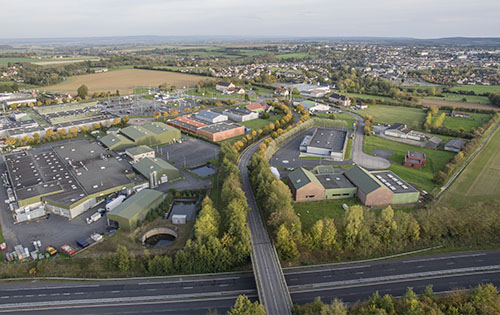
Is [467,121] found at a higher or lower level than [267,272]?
higher

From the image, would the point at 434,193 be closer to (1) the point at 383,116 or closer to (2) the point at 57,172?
(1) the point at 383,116

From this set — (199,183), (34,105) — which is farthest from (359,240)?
(34,105)

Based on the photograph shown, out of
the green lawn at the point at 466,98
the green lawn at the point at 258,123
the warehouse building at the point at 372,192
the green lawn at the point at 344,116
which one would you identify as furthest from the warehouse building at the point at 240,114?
the green lawn at the point at 466,98

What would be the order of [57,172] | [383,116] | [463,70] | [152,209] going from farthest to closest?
[463,70], [383,116], [57,172], [152,209]

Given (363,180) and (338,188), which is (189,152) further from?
(363,180)

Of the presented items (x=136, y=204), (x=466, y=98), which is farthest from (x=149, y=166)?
(x=466, y=98)

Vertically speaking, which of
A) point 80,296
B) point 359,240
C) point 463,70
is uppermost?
point 463,70

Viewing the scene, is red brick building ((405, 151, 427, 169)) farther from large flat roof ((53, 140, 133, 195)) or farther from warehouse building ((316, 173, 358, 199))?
large flat roof ((53, 140, 133, 195))

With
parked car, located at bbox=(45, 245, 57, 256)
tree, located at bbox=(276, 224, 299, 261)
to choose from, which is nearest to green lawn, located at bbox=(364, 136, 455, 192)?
tree, located at bbox=(276, 224, 299, 261)
